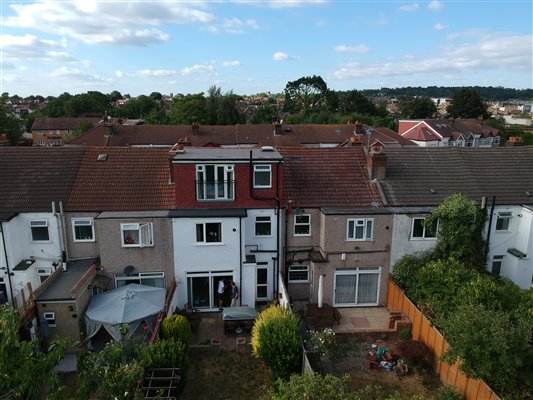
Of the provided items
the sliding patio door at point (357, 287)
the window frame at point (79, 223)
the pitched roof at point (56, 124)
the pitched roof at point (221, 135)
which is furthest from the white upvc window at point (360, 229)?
the pitched roof at point (56, 124)

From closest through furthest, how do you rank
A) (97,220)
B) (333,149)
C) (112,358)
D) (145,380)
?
(112,358) → (145,380) → (97,220) → (333,149)

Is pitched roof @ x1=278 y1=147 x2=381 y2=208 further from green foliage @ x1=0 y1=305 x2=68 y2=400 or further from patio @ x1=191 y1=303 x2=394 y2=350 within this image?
green foliage @ x1=0 y1=305 x2=68 y2=400

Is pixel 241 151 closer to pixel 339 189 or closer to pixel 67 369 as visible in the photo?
pixel 339 189

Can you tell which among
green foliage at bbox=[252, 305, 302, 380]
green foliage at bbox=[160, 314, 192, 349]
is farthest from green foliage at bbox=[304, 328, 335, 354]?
green foliage at bbox=[160, 314, 192, 349]

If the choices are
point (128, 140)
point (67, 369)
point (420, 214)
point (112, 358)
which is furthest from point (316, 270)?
point (128, 140)

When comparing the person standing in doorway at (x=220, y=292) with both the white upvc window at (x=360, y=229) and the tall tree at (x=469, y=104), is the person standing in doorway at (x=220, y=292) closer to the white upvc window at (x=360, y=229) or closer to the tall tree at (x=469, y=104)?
the white upvc window at (x=360, y=229)

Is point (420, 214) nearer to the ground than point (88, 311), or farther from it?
farther from it
